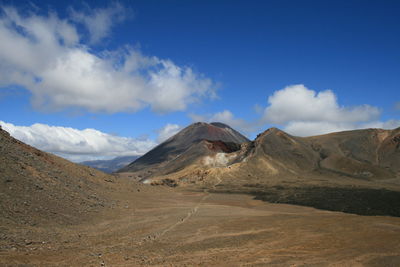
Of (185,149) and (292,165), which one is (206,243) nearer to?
(292,165)

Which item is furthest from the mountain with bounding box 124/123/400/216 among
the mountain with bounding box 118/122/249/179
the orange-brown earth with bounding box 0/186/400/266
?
the orange-brown earth with bounding box 0/186/400/266

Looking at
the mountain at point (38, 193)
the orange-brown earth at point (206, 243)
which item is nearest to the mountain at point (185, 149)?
the mountain at point (38, 193)

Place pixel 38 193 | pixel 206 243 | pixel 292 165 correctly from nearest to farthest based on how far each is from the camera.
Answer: pixel 206 243, pixel 38 193, pixel 292 165

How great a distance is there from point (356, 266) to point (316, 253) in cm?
195

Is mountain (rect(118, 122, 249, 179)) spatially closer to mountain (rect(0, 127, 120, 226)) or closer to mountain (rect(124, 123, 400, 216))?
mountain (rect(124, 123, 400, 216))

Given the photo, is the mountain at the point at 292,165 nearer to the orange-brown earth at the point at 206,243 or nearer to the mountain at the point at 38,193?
the orange-brown earth at the point at 206,243

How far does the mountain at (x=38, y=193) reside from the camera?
18.1m

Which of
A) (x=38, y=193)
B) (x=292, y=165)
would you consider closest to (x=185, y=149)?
(x=292, y=165)

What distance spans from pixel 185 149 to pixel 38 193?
119 m

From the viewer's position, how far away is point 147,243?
632 inches

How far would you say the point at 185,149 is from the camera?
141m

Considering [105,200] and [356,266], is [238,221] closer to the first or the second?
[356,266]

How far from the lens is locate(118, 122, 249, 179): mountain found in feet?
314

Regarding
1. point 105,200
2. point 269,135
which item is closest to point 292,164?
point 269,135
